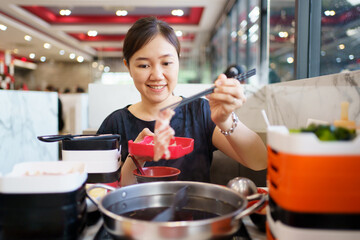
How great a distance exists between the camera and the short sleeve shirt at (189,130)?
4.90ft

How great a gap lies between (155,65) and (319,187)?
38.8 inches

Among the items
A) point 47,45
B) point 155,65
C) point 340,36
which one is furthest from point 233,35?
point 47,45

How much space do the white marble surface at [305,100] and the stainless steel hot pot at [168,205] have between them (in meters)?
0.60

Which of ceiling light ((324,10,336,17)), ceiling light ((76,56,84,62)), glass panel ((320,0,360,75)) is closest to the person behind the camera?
glass panel ((320,0,360,75))

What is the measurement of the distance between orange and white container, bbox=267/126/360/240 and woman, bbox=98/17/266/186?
16.5 inches

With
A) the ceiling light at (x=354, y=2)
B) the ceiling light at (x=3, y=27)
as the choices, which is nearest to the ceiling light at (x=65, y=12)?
the ceiling light at (x=3, y=27)

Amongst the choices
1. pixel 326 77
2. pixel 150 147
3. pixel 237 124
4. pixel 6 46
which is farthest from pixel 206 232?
pixel 6 46

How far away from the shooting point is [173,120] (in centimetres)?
155

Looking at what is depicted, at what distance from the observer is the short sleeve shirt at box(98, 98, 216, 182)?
1493 millimetres

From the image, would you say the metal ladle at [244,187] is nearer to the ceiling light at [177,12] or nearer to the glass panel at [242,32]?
the glass panel at [242,32]


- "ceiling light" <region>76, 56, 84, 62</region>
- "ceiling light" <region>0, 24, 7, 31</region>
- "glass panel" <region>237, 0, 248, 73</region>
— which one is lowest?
"glass panel" <region>237, 0, 248, 73</region>

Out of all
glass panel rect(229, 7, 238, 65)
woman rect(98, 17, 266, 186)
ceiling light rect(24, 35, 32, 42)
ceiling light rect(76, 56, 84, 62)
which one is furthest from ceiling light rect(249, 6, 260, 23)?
ceiling light rect(76, 56, 84, 62)

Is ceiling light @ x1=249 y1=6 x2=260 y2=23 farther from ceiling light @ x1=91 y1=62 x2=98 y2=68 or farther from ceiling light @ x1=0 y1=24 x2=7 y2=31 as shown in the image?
ceiling light @ x1=91 y1=62 x2=98 y2=68

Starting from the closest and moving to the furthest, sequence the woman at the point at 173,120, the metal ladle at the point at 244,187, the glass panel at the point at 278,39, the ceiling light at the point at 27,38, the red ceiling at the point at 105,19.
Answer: the metal ladle at the point at 244,187 → the woman at the point at 173,120 → the glass panel at the point at 278,39 → the red ceiling at the point at 105,19 → the ceiling light at the point at 27,38
